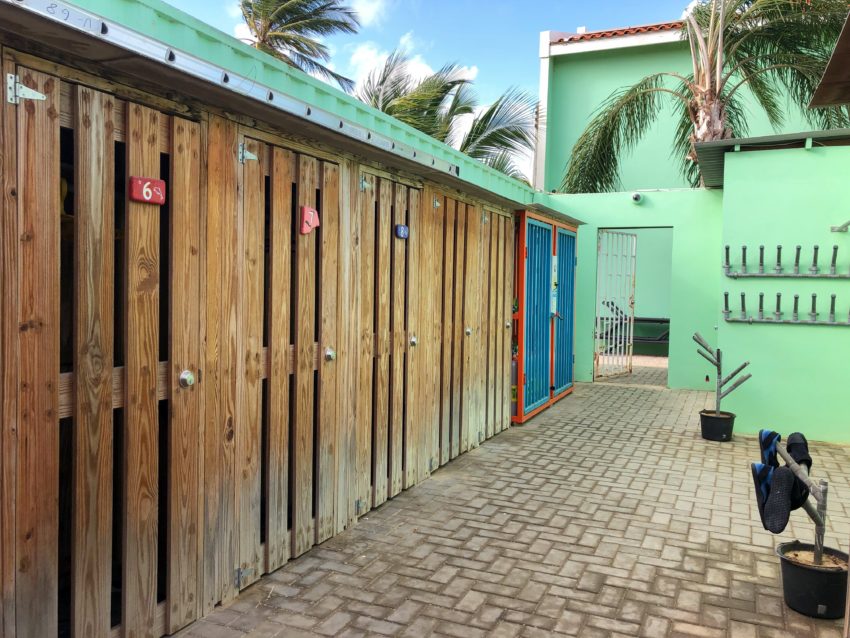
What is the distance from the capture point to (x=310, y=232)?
3938 mm

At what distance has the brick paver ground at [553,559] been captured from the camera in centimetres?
324

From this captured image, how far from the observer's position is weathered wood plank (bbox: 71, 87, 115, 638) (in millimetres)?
2561

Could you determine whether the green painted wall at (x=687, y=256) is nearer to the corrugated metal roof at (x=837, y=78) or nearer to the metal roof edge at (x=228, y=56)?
the metal roof edge at (x=228, y=56)

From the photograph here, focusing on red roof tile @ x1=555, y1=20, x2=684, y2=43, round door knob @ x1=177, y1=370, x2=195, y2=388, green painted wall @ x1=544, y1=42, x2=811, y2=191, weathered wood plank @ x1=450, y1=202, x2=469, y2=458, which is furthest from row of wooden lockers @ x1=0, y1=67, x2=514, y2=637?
red roof tile @ x1=555, y1=20, x2=684, y2=43

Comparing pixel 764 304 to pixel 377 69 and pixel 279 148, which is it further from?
pixel 377 69

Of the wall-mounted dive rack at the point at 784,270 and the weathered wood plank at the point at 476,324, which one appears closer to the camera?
the weathered wood plank at the point at 476,324

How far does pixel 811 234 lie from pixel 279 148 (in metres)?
6.29

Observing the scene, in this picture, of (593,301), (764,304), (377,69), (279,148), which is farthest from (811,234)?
(377,69)

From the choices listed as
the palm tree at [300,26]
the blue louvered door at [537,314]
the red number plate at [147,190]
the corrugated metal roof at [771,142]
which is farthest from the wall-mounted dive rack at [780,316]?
the palm tree at [300,26]

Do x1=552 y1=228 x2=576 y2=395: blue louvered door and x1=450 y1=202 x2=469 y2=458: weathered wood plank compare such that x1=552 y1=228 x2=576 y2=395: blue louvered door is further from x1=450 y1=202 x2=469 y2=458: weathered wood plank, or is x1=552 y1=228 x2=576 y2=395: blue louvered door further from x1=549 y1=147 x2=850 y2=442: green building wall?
x1=450 y1=202 x2=469 y2=458: weathered wood plank

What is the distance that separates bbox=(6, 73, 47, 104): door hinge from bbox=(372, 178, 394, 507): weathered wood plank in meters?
2.64

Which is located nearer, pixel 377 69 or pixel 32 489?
pixel 32 489

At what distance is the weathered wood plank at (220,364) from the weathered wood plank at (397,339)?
181 cm

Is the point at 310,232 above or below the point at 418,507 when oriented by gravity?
above
